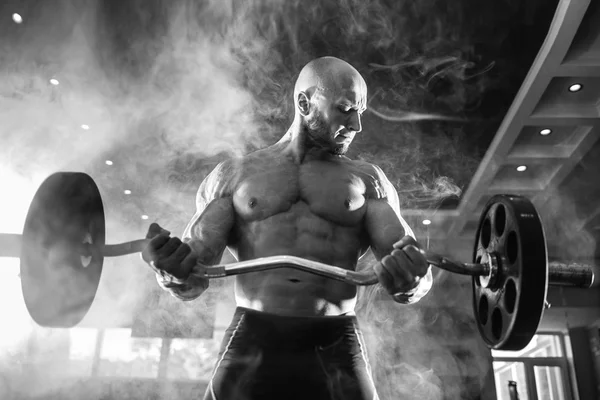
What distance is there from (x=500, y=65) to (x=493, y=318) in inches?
190

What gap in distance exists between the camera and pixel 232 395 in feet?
5.06

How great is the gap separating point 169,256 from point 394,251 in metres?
0.59

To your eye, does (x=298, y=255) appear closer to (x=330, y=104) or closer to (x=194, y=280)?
(x=194, y=280)

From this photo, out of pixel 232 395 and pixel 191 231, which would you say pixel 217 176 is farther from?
pixel 232 395

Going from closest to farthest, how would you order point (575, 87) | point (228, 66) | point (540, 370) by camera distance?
point (228, 66) → point (575, 87) → point (540, 370)

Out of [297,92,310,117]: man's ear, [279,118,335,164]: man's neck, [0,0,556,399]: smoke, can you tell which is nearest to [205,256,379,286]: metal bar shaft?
[279,118,335,164]: man's neck

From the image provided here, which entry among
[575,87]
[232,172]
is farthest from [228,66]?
[575,87]

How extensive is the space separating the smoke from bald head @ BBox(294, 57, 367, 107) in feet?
9.33

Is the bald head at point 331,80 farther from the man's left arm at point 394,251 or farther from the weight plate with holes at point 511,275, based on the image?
the weight plate with holes at point 511,275

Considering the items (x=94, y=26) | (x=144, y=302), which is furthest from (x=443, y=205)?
(x=94, y=26)

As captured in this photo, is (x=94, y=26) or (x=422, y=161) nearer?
(x=94, y=26)

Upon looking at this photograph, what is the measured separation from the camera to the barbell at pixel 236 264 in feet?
4.94

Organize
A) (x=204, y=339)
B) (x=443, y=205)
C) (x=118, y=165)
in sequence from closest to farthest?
(x=118, y=165) → (x=204, y=339) → (x=443, y=205)

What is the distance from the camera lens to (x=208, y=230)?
6.00 ft
